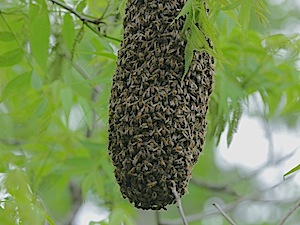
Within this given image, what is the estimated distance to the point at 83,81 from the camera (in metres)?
2.97

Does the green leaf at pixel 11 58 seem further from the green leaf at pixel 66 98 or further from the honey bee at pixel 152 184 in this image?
the honey bee at pixel 152 184

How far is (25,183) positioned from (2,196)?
0.45 feet

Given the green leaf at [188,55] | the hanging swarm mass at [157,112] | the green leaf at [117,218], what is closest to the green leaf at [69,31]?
the green leaf at [117,218]

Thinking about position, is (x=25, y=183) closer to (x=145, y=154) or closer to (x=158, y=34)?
(x=145, y=154)

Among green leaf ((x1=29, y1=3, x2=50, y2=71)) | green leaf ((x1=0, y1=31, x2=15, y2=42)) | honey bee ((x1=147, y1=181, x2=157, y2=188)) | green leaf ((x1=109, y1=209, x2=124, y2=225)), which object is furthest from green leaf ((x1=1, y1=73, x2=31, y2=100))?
honey bee ((x1=147, y1=181, x2=157, y2=188))

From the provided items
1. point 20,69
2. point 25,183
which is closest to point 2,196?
point 25,183

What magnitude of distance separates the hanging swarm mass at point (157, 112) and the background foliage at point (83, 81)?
0.34 ft

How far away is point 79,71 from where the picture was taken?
407 cm

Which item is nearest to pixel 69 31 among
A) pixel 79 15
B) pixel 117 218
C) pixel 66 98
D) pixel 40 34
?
pixel 79 15

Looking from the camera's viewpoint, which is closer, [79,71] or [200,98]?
[200,98]

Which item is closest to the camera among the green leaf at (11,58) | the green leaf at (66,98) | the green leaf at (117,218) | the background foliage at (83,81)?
the background foliage at (83,81)

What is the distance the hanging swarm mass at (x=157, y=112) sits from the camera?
8.13 ft

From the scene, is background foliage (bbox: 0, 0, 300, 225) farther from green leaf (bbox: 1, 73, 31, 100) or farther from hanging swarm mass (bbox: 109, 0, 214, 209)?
hanging swarm mass (bbox: 109, 0, 214, 209)

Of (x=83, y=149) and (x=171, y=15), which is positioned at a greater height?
(x=171, y=15)
